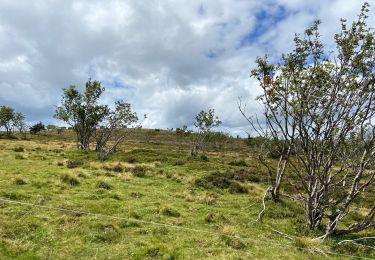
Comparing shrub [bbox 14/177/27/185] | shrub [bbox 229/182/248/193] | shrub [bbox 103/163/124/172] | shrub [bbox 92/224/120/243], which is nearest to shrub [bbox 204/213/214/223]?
shrub [bbox 92/224/120/243]

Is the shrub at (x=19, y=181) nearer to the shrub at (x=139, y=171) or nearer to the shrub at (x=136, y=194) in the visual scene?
the shrub at (x=136, y=194)

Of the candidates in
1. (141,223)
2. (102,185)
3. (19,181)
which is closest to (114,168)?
(102,185)

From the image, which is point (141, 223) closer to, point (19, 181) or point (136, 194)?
point (136, 194)

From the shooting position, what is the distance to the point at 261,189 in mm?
24734

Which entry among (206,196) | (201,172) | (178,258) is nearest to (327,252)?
(178,258)

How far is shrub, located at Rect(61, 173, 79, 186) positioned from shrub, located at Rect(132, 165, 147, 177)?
6.42 m

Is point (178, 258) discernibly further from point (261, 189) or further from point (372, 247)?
point (261, 189)

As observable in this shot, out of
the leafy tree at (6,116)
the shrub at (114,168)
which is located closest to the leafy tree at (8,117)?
the leafy tree at (6,116)

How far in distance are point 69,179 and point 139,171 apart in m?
7.74

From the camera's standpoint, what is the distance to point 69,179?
20969mm

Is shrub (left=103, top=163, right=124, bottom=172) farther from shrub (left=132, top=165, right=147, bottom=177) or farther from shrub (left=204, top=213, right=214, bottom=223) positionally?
shrub (left=204, top=213, right=214, bottom=223)

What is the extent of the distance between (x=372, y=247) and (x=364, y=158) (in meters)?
3.28

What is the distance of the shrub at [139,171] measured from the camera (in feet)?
88.4

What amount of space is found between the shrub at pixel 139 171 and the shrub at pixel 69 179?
642cm
